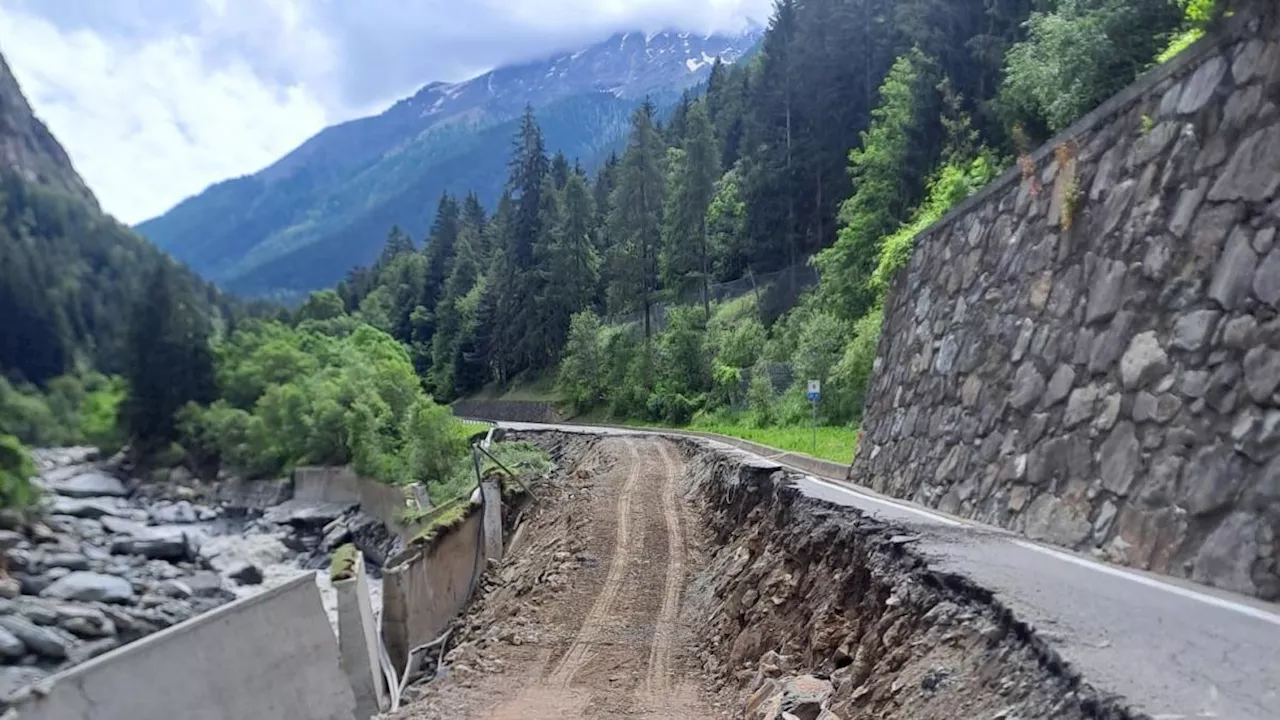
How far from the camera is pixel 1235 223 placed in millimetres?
6129

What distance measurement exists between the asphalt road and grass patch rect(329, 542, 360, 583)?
9700 mm

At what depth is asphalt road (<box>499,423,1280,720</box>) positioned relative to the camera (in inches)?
128

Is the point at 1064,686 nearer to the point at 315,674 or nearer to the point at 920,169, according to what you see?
the point at 315,674

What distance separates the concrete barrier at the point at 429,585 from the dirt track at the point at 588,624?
98cm

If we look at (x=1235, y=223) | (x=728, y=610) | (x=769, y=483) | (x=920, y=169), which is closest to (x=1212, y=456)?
(x=1235, y=223)

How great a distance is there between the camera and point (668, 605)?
40.5 feet

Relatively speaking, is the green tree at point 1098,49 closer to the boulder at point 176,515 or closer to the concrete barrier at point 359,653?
the concrete barrier at point 359,653

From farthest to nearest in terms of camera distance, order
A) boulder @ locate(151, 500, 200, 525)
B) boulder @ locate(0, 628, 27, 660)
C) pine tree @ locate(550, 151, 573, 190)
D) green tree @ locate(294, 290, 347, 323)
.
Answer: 1. green tree @ locate(294, 290, 347, 323)
2. pine tree @ locate(550, 151, 573, 190)
3. boulder @ locate(151, 500, 200, 525)
4. boulder @ locate(0, 628, 27, 660)

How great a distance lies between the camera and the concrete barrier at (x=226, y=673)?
8453 mm

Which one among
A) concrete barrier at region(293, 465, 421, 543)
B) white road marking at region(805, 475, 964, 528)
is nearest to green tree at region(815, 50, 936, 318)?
concrete barrier at region(293, 465, 421, 543)

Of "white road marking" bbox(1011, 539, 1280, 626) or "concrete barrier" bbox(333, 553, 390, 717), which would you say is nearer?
"white road marking" bbox(1011, 539, 1280, 626)

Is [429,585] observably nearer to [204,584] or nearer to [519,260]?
[204,584]

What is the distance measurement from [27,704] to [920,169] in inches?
1481

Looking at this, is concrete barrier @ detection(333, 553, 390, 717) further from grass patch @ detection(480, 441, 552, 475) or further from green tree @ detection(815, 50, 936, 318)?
green tree @ detection(815, 50, 936, 318)
